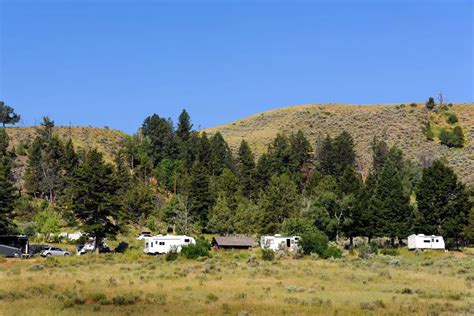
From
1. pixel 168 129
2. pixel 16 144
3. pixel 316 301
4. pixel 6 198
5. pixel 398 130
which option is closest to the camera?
pixel 316 301

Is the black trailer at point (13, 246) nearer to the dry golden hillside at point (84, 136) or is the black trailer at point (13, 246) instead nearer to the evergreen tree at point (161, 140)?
the evergreen tree at point (161, 140)

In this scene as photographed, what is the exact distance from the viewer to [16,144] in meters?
140

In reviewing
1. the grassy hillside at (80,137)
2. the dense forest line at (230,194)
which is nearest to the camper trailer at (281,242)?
the dense forest line at (230,194)

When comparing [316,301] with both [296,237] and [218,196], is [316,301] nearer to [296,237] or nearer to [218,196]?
[296,237]

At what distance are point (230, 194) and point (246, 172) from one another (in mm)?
13936

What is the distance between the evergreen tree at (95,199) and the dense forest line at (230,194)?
4.7 inches

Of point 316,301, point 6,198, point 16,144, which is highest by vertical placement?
point 16,144

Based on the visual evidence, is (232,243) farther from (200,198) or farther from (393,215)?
(393,215)

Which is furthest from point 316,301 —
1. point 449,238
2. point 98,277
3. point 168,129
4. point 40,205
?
point 168,129

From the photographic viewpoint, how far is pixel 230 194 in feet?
320

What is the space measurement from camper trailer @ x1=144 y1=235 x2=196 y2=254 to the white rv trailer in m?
28.0

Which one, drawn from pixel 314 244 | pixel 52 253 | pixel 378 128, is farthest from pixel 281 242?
pixel 378 128

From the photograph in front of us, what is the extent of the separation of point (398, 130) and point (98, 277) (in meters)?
137

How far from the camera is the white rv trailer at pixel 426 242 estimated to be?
76.6 metres
